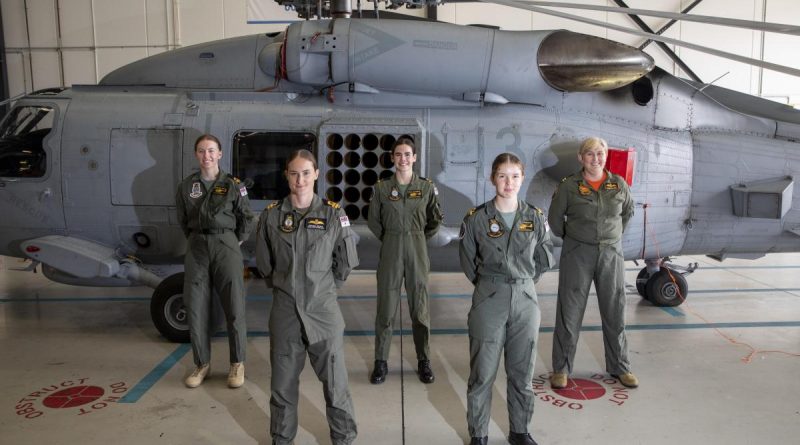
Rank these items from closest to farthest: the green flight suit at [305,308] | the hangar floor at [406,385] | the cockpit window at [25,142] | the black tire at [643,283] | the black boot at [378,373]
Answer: the green flight suit at [305,308]
the hangar floor at [406,385]
the black boot at [378,373]
the cockpit window at [25,142]
the black tire at [643,283]

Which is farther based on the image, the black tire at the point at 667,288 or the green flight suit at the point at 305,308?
Result: the black tire at the point at 667,288

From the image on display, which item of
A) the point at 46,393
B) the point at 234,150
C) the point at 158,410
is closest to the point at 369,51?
the point at 234,150

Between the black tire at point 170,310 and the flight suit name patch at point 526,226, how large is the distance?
3.58 metres

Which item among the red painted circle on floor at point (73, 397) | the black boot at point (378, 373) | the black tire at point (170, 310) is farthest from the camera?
the black tire at point (170, 310)

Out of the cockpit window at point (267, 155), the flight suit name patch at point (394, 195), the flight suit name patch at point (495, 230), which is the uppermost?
the cockpit window at point (267, 155)

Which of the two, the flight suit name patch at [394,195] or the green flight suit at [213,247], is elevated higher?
the flight suit name patch at [394,195]

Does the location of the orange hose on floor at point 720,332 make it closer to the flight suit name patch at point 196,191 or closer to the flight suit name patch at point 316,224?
the flight suit name patch at point 316,224

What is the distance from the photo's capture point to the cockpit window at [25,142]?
19.6 feet

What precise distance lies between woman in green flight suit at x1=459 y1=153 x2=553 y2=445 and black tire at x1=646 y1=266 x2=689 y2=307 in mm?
4171

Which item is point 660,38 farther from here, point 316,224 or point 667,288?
point 667,288

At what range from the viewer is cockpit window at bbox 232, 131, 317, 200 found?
591 cm

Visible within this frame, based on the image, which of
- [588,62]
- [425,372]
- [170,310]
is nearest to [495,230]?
[425,372]

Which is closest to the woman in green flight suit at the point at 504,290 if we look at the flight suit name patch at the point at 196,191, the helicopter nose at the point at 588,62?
the flight suit name patch at the point at 196,191

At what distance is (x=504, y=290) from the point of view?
347 centimetres
